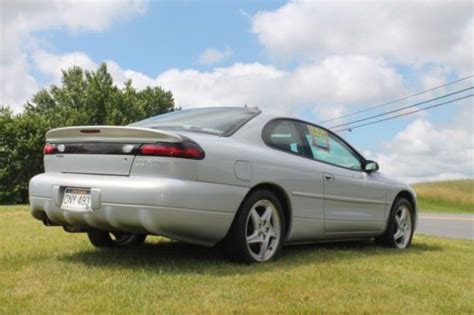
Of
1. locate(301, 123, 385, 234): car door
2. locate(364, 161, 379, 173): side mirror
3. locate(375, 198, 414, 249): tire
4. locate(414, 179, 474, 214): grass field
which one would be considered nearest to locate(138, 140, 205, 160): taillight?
locate(301, 123, 385, 234): car door

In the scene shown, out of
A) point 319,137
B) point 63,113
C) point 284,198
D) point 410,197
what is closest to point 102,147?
point 284,198

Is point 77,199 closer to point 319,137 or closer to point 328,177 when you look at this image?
point 328,177

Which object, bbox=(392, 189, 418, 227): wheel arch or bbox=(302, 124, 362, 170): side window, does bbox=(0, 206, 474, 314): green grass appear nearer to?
bbox=(302, 124, 362, 170): side window

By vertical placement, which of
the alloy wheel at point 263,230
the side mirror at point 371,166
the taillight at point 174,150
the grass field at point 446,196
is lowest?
the grass field at point 446,196

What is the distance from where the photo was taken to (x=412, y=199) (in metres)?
7.64

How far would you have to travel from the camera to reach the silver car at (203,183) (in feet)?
15.2

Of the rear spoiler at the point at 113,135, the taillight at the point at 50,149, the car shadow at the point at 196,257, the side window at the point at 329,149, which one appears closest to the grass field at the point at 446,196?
the side window at the point at 329,149

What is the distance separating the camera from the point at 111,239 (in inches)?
244

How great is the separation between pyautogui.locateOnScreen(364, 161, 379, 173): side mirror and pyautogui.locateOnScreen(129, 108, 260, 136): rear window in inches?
70.0

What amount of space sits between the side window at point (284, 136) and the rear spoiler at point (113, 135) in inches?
47.1

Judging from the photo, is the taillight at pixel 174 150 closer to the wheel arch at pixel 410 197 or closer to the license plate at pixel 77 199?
the license plate at pixel 77 199

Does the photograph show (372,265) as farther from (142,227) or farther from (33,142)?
(33,142)

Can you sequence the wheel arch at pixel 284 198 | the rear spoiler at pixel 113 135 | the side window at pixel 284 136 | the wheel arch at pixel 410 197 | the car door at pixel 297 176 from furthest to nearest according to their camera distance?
the wheel arch at pixel 410 197
the side window at pixel 284 136
the car door at pixel 297 176
the wheel arch at pixel 284 198
the rear spoiler at pixel 113 135

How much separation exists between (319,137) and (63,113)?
46.1 meters
